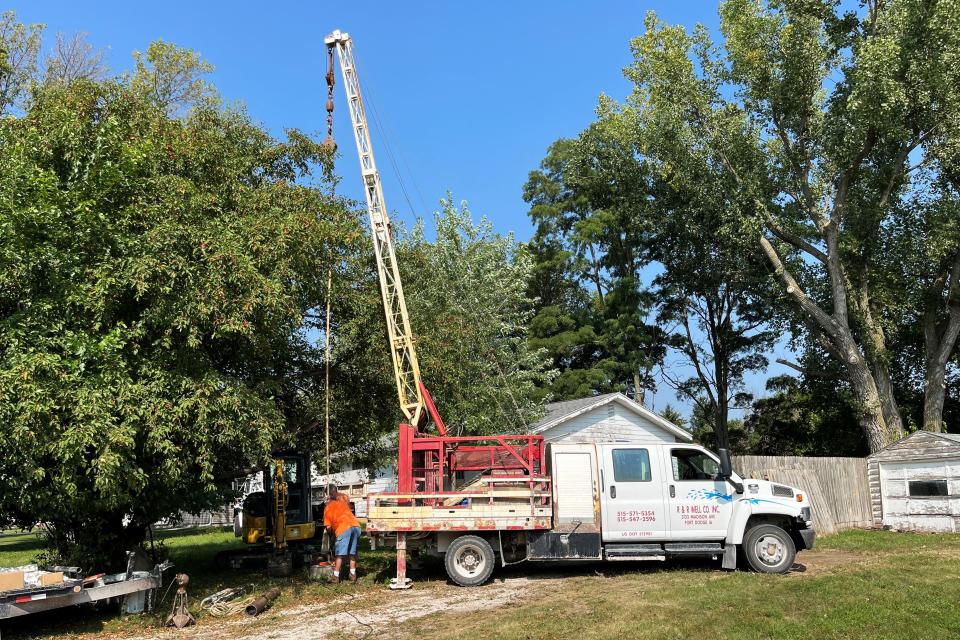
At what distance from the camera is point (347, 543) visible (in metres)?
13.2

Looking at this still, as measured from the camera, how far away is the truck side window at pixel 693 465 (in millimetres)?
12219

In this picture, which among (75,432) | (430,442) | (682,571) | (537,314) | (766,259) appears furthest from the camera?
(537,314)

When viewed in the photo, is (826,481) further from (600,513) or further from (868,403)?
(600,513)

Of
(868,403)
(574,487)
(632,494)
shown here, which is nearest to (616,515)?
(632,494)

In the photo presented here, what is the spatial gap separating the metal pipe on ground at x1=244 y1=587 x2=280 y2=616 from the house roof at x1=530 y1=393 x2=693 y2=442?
1409 cm

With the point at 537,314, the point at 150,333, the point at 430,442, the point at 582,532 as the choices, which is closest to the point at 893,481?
the point at 582,532

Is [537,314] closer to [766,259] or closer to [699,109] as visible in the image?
[766,259]

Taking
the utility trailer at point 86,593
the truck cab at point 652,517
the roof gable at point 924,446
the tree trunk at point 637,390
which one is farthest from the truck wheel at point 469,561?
the tree trunk at point 637,390

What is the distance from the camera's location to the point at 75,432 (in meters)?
9.48

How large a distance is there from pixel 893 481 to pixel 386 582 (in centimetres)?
1399

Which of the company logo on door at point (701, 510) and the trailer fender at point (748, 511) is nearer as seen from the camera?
the trailer fender at point (748, 511)

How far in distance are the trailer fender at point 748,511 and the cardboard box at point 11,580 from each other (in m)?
10.4

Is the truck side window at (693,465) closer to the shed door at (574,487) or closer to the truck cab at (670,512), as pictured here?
the truck cab at (670,512)

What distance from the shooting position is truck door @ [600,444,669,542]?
39.4ft
